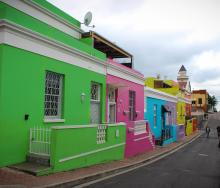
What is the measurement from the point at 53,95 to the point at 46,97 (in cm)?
41

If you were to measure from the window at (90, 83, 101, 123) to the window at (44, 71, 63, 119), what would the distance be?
9.67ft

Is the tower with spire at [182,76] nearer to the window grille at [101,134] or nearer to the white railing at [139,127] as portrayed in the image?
the white railing at [139,127]

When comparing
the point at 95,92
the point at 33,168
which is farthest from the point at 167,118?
the point at 33,168

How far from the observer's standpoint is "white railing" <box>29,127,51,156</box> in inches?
376

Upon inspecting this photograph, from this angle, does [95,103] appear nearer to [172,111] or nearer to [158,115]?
[158,115]

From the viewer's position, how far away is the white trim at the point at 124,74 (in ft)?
53.0

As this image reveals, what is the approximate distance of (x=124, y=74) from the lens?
18.0 m

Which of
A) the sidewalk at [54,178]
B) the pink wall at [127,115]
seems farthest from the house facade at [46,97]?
the pink wall at [127,115]

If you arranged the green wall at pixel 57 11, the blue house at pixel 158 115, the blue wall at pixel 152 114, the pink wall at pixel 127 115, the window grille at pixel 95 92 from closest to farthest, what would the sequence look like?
1. the green wall at pixel 57 11
2. the window grille at pixel 95 92
3. the pink wall at pixel 127 115
4. the blue house at pixel 158 115
5. the blue wall at pixel 152 114

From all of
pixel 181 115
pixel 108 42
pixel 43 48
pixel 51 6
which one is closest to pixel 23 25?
pixel 43 48

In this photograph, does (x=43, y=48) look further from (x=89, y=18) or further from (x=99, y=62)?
(x=89, y=18)

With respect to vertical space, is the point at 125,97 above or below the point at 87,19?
below

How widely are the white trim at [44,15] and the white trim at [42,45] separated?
2584 mm

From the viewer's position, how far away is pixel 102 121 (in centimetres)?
1530
